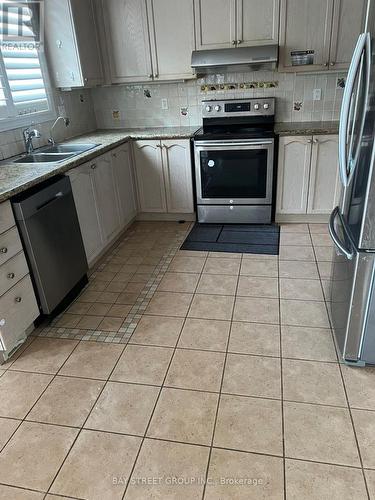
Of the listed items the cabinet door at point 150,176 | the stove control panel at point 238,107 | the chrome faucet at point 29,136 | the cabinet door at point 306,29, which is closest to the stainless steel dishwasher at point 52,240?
the chrome faucet at point 29,136

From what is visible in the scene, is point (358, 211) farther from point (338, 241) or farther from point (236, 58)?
point (236, 58)

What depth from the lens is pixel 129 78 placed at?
383cm

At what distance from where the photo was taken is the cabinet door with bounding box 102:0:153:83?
358 centimetres

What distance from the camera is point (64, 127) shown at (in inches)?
147

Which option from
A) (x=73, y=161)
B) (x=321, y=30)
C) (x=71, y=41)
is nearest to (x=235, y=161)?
(x=321, y=30)

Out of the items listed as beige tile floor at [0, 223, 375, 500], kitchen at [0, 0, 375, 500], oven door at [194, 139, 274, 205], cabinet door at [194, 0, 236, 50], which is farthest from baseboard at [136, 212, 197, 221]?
cabinet door at [194, 0, 236, 50]

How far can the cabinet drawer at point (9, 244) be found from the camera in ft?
6.68

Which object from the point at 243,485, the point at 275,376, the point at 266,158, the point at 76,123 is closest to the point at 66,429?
the point at 243,485

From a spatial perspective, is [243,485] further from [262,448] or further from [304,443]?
[304,443]

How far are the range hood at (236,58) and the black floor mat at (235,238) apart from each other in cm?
150

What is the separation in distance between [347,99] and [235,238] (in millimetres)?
1963

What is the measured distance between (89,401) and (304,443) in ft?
3.34

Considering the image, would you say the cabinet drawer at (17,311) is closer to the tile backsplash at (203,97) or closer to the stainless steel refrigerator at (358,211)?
the stainless steel refrigerator at (358,211)

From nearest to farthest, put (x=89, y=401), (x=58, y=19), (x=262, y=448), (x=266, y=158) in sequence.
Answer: (x=262, y=448) → (x=89, y=401) → (x=58, y=19) → (x=266, y=158)
